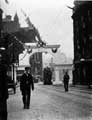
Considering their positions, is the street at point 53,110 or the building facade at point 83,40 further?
the building facade at point 83,40

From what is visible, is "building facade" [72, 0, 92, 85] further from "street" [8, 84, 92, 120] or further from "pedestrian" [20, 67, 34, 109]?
"pedestrian" [20, 67, 34, 109]

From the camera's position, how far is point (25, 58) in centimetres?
7731

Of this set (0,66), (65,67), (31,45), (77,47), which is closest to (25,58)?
(31,45)

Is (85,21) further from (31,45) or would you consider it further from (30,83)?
(30,83)

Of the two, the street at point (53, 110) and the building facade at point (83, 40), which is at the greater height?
the building facade at point (83, 40)

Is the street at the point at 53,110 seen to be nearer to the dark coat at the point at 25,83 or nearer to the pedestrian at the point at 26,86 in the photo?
the pedestrian at the point at 26,86

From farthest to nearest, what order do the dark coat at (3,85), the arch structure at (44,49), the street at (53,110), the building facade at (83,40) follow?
the arch structure at (44,49) → the building facade at (83,40) → the street at (53,110) → the dark coat at (3,85)

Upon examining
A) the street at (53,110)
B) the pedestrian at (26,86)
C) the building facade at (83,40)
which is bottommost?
the street at (53,110)

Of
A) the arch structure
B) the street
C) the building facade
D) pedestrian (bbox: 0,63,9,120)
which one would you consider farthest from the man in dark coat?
the arch structure

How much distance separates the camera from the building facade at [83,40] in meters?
49.4

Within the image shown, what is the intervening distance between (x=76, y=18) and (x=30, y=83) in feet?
131

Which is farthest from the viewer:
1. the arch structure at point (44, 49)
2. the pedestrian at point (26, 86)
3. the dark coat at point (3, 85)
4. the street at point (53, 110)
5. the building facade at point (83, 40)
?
the arch structure at point (44, 49)

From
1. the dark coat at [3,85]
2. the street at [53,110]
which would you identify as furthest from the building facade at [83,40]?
the dark coat at [3,85]

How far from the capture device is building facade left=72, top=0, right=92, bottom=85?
49375 mm
